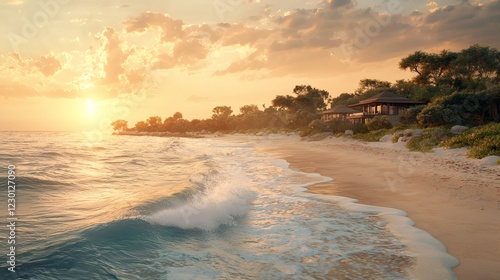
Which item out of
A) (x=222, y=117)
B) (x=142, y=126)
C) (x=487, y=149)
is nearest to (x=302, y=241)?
(x=487, y=149)

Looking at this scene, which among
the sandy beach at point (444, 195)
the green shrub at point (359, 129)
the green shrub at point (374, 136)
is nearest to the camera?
the sandy beach at point (444, 195)

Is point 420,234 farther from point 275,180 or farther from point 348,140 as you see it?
point 348,140

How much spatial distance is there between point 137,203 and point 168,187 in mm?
3315

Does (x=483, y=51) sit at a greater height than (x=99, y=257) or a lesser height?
greater

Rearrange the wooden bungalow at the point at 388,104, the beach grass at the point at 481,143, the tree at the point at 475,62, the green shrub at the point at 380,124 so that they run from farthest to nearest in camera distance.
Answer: the tree at the point at 475,62 → the wooden bungalow at the point at 388,104 → the green shrub at the point at 380,124 → the beach grass at the point at 481,143

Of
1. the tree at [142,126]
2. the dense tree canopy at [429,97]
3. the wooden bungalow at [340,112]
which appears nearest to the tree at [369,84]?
the dense tree canopy at [429,97]

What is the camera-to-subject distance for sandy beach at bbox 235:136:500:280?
5775mm

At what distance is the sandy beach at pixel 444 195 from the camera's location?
18.9ft

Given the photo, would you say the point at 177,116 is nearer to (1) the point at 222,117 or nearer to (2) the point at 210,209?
(1) the point at 222,117

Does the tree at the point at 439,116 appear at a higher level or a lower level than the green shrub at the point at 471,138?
higher

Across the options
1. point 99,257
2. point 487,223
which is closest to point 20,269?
point 99,257

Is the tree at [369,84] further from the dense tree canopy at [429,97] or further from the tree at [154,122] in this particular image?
the tree at [154,122]

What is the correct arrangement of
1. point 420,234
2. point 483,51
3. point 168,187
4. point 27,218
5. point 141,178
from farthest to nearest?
point 483,51 → point 141,178 → point 168,187 → point 27,218 → point 420,234

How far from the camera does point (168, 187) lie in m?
13.3
